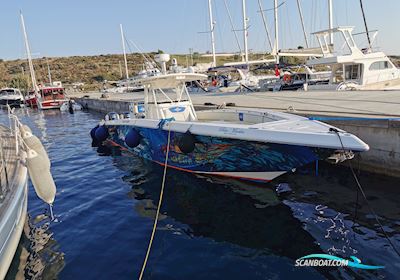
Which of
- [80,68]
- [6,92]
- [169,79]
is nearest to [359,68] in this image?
[169,79]

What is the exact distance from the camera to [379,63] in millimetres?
19297

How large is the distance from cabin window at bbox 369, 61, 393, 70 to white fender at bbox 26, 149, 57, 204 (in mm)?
18419

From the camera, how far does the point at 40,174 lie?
19.6ft

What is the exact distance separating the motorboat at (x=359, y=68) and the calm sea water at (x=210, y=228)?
11716 millimetres

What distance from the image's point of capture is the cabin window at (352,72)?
19.3 metres

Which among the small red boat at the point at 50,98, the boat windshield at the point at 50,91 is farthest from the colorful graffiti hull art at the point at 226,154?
the boat windshield at the point at 50,91

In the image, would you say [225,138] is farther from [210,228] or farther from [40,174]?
[40,174]

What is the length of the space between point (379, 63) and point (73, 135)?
1739cm

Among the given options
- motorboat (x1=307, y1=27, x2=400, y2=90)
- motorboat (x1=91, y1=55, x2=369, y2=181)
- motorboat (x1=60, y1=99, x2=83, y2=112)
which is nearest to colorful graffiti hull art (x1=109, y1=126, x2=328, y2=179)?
motorboat (x1=91, y1=55, x2=369, y2=181)

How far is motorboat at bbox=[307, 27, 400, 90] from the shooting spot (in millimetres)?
18859

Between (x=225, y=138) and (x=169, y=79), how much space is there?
3.50 m

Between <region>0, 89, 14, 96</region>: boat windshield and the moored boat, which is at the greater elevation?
<region>0, 89, 14, 96</region>: boat windshield

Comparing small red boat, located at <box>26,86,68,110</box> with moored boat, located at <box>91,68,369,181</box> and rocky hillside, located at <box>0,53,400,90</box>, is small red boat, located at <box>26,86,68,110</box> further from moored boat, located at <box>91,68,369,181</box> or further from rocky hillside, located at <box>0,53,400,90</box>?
rocky hillside, located at <box>0,53,400,90</box>

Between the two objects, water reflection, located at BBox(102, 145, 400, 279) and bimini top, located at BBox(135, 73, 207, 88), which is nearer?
water reflection, located at BBox(102, 145, 400, 279)
